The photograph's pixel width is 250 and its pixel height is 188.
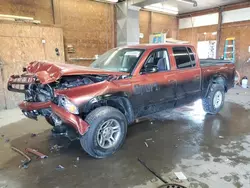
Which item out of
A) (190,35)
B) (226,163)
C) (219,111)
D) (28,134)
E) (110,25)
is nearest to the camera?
(226,163)

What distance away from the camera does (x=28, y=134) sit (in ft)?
12.4

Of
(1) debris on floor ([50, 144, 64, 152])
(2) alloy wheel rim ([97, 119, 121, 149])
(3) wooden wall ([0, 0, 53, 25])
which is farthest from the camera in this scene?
(3) wooden wall ([0, 0, 53, 25])

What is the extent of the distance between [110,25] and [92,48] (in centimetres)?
134

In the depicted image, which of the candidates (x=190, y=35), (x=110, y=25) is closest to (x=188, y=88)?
(x=110, y=25)

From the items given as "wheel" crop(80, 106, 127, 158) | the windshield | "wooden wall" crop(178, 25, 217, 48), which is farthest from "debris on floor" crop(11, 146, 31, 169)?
"wooden wall" crop(178, 25, 217, 48)

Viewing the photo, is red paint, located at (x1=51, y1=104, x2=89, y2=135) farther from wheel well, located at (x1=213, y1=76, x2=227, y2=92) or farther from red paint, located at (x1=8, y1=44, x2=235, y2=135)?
wheel well, located at (x1=213, y1=76, x2=227, y2=92)

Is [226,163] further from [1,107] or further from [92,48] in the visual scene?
[92,48]

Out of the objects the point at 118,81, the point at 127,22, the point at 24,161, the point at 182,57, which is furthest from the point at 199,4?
the point at 24,161

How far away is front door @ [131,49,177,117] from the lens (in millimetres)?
3195

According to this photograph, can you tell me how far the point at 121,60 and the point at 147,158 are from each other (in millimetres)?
1750

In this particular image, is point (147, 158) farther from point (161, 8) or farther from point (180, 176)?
point (161, 8)

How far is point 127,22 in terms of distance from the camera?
7594 mm

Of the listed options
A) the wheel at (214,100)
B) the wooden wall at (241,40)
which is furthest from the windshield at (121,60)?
the wooden wall at (241,40)

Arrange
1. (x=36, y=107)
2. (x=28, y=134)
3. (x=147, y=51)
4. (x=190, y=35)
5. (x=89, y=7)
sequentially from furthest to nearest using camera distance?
(x=190, y=35), (x=89, y=7), (x=28, y=134), (x=147, y=51), (x=36, y=107)
